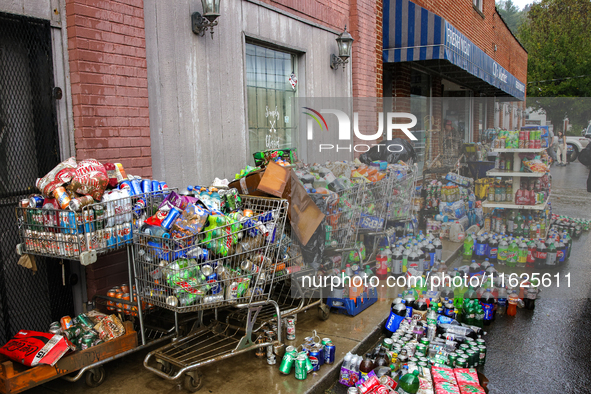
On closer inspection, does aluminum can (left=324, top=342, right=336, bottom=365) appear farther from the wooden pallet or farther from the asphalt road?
the wooden pallet

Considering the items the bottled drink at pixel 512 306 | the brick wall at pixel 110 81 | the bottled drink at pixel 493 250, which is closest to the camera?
the brick wall at pixel 110 81

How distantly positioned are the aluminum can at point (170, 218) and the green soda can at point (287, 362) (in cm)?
146

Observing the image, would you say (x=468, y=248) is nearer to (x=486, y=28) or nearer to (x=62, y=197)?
(x=62, y=197)

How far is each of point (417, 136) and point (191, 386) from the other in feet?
35.0

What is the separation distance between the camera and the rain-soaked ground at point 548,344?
385 centimetres

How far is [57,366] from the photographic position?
313 centimetres

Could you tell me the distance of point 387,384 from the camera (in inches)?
132

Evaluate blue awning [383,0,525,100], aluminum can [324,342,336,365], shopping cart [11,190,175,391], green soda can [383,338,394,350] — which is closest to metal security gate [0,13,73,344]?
shopping cart [11,190,175,391]

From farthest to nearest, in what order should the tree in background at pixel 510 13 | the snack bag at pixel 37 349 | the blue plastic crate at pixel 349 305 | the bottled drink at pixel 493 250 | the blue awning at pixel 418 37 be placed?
the tree in background at pixel 510 13
the blue awning at pixel 418 37
the bottled drink at pixel 493 250
the blue plastic crate at pixel 349 305
the snack bag at pixel 37 349

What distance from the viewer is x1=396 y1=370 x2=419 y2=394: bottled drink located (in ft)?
11.1

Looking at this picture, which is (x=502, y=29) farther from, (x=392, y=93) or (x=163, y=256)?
(x=163, y=256)

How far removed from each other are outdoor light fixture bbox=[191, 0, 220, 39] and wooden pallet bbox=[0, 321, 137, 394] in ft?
11.0

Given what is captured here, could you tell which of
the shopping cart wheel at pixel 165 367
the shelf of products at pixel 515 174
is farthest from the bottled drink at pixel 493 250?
the shopping cart wheel at pixel 165 367

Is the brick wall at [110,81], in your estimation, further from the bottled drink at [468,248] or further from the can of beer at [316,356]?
the bottled drink at [468,248]
